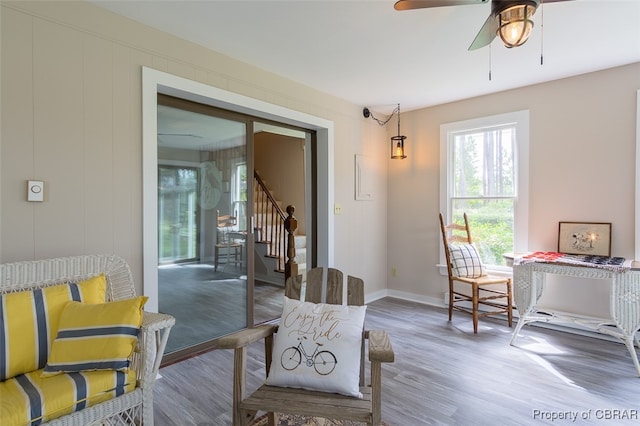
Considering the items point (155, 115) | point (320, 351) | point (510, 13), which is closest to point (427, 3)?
point (510, 13)

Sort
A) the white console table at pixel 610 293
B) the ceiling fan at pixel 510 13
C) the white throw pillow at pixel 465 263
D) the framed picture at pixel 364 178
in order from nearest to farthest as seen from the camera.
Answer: the ceiling fan at pixel 510 13
the white console table at pixel 610 293
the white throw pillow at pixel 465 263
the framed picture at pixel 364 178

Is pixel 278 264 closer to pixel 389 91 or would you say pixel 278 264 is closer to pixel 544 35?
pixel 389 91

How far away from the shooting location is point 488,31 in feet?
6.54

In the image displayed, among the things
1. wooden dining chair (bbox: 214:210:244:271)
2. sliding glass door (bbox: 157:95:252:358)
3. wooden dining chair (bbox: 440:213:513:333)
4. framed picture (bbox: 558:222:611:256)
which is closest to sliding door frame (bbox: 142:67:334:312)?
sliding glass door (bbox: 157:95:252:358)

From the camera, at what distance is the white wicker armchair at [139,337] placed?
5.03 feet

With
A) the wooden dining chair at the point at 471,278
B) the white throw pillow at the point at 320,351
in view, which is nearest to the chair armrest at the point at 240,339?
the white throw pillow at the point at 320,351

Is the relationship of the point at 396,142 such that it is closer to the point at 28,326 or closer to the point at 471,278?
the point at 471,278

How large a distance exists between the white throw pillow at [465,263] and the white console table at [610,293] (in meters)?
0.53

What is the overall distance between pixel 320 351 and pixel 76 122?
2.06 metres

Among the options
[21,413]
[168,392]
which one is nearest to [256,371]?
[168,392]

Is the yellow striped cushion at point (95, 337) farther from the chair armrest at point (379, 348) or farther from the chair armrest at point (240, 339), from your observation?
the chair armrest at point (379, 348)

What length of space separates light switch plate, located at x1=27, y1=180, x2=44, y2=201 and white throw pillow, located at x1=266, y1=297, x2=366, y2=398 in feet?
5.34

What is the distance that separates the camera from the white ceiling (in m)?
2.26

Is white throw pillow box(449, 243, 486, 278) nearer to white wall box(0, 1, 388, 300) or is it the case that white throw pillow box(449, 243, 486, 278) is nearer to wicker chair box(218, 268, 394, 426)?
wicker chair box(218, 268, 394, 426)
